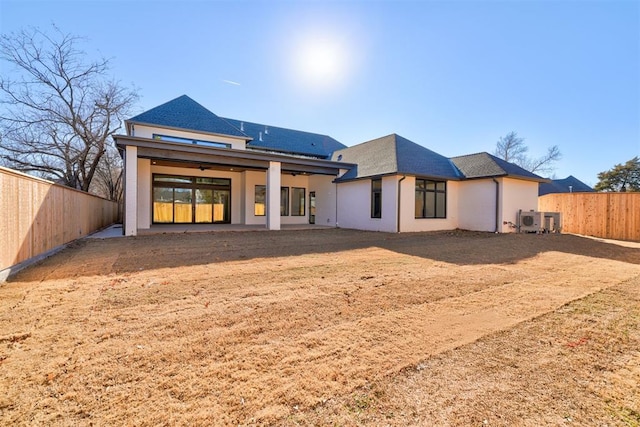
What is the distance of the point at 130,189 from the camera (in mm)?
10820

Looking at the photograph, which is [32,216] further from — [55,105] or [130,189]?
[55,105]

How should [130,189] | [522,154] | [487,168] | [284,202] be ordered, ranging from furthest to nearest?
[522,154]
[284,202]
[487,168]
[130,189]

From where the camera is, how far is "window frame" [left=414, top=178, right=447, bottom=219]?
13.8 metres

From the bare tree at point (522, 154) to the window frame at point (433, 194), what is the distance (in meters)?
27.5

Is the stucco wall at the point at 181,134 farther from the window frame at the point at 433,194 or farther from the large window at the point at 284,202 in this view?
the window frame at the point at 433,194

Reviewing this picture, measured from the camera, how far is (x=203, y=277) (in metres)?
5.18

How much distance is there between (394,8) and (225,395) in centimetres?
1122

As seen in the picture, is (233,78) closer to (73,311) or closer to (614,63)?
(73,311)

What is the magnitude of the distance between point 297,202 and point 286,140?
5619mm

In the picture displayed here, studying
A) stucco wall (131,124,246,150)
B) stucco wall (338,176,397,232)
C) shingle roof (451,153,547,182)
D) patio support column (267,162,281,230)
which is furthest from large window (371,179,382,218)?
stucco wall (131,124,246,150)

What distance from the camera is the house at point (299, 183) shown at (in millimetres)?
12914

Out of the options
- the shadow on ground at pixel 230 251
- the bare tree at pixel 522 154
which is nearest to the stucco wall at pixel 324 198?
the shadow on ground at pixel 230 251

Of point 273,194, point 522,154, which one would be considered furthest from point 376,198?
point 522,154

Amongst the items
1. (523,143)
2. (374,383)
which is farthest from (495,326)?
(523,143)
